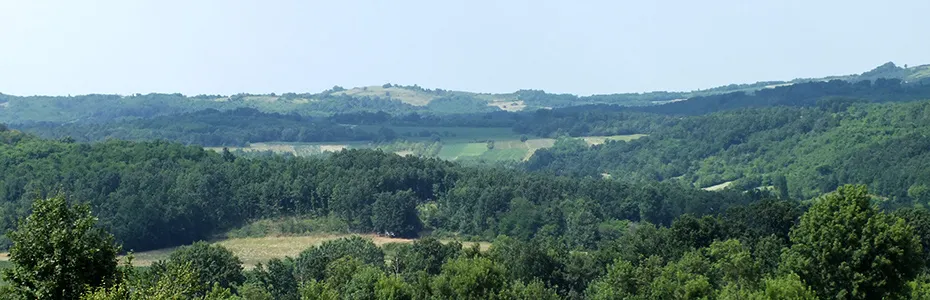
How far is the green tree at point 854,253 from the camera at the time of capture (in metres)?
66.9

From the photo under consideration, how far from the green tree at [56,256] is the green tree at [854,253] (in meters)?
43.9

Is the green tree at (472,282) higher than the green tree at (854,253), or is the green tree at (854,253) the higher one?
the green tree at (854,253)

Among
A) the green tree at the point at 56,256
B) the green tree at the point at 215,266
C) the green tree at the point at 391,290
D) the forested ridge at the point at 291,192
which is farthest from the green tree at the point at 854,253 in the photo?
the forested ridge at the point at 291,192

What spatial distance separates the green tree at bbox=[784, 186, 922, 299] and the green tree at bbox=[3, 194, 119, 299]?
43888 mm

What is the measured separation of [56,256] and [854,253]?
4643 centimetres

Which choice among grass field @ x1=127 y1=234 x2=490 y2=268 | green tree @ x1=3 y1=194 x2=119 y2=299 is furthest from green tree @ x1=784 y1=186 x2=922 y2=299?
grass field @ x1=127 y1=234 x2=490 y2=268

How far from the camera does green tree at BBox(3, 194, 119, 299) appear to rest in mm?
Result: 36812

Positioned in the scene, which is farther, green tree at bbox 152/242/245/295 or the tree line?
green tree at bbox 152/242/245/295

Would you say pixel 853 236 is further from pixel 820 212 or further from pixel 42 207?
pixel 42 207

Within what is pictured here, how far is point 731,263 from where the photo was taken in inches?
3105

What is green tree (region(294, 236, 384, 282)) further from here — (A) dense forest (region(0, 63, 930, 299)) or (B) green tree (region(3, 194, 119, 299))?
(B) green tree (region(3, 194, 119, 299))

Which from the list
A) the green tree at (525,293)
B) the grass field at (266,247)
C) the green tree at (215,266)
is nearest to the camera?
the green tree at (525,293)

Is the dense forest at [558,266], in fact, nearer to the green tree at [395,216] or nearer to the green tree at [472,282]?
the green tree at [472,282]

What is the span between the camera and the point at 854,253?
6750cm
